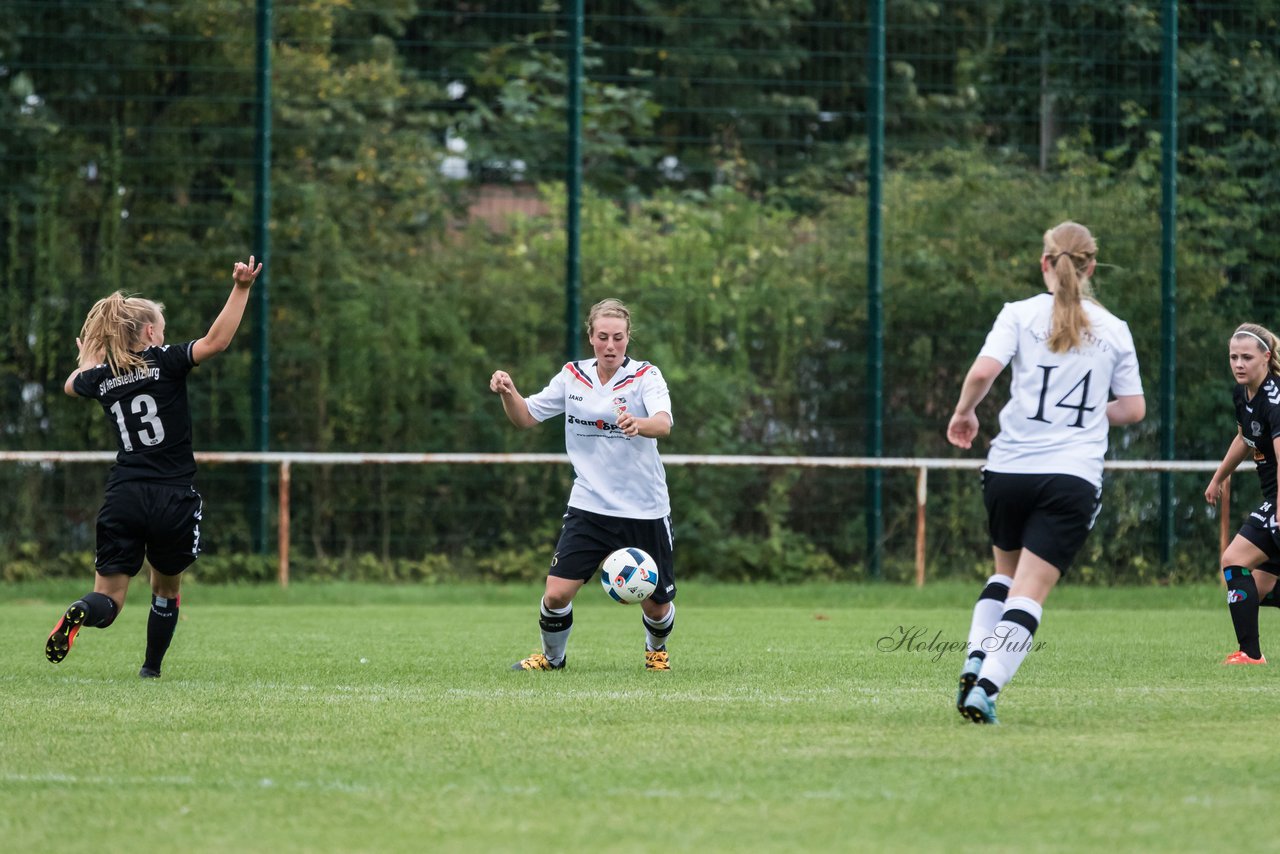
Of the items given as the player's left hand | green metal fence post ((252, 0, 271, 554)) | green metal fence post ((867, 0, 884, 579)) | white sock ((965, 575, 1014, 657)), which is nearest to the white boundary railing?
green metal fence post ((252, 0, 271, 554))

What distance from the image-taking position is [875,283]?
16.1 metres

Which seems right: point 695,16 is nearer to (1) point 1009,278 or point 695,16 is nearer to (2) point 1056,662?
(1) point 1009,278

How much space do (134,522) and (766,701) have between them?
3.04 metres

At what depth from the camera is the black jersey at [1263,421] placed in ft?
27.9

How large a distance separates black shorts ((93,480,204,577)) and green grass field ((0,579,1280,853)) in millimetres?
557

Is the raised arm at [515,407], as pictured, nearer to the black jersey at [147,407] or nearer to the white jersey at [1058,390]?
the black jersey at [147,407]

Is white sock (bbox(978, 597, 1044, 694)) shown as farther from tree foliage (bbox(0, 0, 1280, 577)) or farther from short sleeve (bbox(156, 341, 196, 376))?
tree foliage (bbox(0, 0, 1280, 577))

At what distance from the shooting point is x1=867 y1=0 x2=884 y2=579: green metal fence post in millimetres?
15664

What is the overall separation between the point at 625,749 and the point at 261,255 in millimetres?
11142

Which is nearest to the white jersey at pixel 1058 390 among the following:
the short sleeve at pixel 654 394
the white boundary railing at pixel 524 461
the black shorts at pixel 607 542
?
the short sleeve at pixel 654 394

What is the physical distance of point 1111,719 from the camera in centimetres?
596

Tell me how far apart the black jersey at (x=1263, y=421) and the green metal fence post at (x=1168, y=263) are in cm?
715

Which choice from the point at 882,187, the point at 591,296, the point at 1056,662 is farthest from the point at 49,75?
the point at 1056,662

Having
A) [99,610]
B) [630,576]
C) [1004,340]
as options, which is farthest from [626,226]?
[1004,340]
